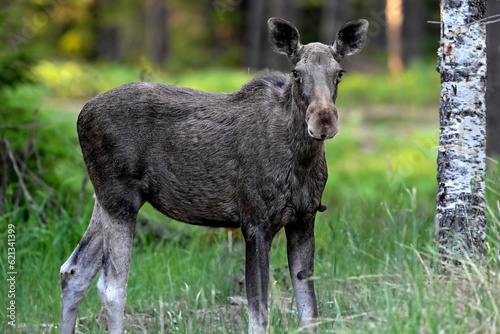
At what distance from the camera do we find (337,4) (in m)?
25.2

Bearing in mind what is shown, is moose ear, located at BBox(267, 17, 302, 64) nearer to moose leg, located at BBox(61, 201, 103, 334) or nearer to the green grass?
the green grass

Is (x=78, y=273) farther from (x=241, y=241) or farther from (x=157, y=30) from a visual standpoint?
(x=157, y=30)

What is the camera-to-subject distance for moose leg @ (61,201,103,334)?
5918 millimetres

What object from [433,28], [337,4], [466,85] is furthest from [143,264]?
[433,28]

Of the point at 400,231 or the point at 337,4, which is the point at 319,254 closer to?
the point at 400,231

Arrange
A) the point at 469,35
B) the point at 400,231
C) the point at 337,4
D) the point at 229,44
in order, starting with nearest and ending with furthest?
the point at 469,35
the point at 400,231
the point at 337,4
the point at 229,44

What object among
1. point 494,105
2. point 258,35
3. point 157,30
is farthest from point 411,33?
point 494,105

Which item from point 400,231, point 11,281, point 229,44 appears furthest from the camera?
point 229,44

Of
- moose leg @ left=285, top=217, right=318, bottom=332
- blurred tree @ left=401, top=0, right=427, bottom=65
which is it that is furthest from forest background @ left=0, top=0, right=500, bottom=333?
blurred tree @ left=401, top=0, right=427, bottom=65

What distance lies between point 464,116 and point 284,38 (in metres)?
1.45

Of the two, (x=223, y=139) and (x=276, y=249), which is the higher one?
(x=223, y=139)

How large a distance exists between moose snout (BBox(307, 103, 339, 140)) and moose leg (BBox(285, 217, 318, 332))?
0.98m

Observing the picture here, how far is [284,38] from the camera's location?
532 centimetres

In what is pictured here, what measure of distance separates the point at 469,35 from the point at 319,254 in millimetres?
3014
